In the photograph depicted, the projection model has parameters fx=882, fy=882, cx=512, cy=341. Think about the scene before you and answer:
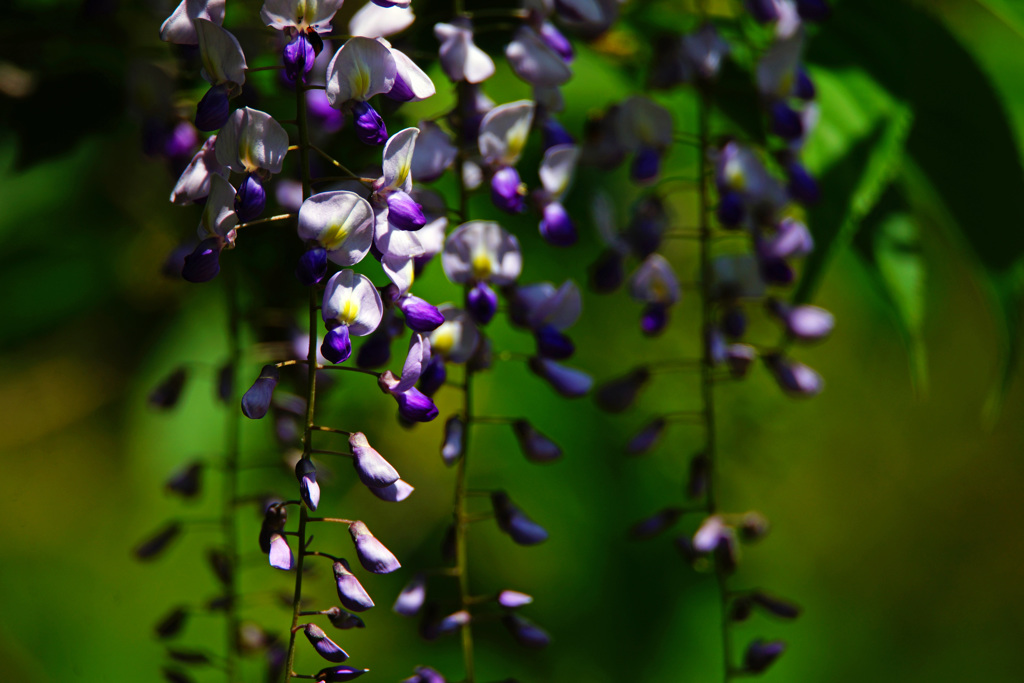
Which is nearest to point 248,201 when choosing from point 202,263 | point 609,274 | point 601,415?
point 202,263

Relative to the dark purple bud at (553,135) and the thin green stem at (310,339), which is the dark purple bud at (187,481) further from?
the dark purple bud at (553,135)

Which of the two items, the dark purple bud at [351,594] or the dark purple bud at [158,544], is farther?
the dark purple bud at [158,544]

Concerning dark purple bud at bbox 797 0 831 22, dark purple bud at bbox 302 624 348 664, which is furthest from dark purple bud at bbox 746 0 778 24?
dark purple bud at bbox 302 624 348 664

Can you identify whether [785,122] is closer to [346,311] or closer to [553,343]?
[553,343]

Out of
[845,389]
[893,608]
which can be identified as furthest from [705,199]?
[893,608]

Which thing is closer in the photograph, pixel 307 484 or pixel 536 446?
pixel 307 484

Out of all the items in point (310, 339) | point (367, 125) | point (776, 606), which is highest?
point (367, 125)

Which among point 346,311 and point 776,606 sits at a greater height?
point 346,311

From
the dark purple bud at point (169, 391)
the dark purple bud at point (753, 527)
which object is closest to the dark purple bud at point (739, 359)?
the dark purple bud at point (753, 527)

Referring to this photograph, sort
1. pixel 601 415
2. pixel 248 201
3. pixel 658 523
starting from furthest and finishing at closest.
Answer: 1. pixel 601 415
2. pixel 658 523
3. pixel 248 201
